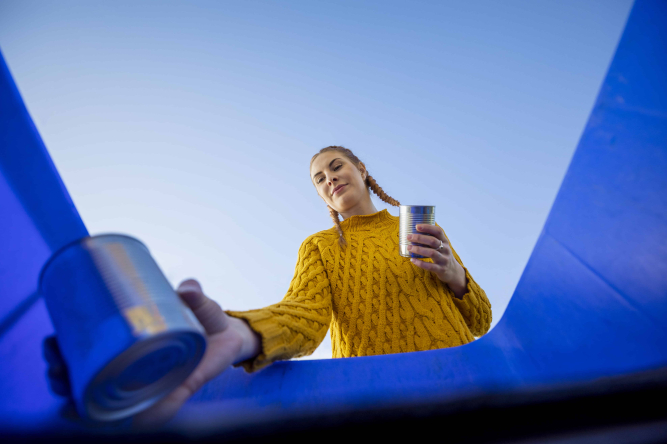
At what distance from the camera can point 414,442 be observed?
1.31ft

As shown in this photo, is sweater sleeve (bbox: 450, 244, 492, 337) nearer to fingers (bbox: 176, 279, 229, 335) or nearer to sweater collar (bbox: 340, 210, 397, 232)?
sweater collar (bbox: 340, 210, 397, 232)

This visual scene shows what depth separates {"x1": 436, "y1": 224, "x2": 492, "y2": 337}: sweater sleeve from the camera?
118 cm

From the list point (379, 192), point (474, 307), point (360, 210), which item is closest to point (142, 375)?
point (474, 307)

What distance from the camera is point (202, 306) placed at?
495 mm

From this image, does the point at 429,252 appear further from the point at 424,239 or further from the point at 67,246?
the point at 67,246

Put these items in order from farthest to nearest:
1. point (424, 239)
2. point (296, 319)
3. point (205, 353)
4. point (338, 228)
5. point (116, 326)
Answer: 1. point (338, 228)
2. point (424, 239)
3. point (296, 319)
4. point (205, 353)
5. point (116, 326)

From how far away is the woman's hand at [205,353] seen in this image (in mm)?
386

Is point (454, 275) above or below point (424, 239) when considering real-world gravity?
below

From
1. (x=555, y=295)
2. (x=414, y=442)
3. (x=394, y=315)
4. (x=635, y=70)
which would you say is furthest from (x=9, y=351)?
(x=635, y=70)

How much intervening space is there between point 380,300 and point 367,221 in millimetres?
422

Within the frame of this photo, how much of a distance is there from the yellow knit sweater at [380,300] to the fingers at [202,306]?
0.44 m

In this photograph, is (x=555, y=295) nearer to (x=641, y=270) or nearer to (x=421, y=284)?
(x=641, y=270)

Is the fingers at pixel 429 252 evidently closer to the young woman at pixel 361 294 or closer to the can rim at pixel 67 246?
the young woman at pixel 361 294

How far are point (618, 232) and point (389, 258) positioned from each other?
0.72m
